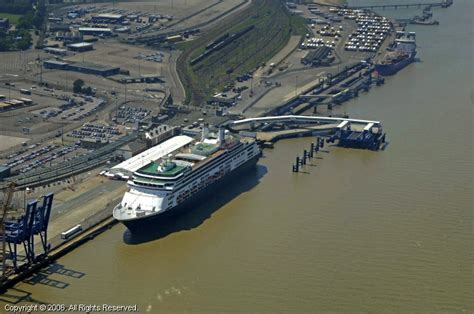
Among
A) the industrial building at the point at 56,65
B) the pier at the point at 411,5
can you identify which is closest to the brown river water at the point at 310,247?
the industrial building at the point at 56,65

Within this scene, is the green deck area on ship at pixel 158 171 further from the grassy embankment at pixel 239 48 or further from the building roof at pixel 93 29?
the building roof at pixel 93 29

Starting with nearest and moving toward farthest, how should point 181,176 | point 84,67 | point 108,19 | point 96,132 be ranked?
point 181,176 → point 96,132 → point 84,67 → point 108,19

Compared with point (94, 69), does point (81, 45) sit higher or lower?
higher

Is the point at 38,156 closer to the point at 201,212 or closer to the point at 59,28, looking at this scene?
the point at 201,212

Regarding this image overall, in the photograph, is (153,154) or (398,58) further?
(398,58)

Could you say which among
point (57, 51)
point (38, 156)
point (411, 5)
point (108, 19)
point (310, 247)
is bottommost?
point (38, 156)

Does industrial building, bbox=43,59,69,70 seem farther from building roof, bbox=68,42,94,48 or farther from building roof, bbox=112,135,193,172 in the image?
building roof, bbox=112,135,193,172

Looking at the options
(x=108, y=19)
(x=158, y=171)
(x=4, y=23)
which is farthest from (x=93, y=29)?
(x=158, y=171)
